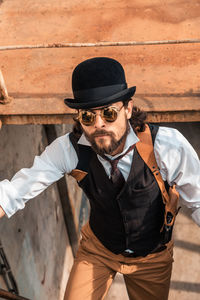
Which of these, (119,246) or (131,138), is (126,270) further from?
(131,138)

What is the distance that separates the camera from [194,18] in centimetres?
423

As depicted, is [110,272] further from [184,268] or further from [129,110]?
[184,268]

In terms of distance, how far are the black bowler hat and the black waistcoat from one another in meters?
0.51

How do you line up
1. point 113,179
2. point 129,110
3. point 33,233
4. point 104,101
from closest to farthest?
point 104,101 → point 129,110 → point 113,179 → point 33,233

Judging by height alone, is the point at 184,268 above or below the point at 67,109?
below

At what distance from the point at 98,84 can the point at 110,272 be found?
1987 millimetres

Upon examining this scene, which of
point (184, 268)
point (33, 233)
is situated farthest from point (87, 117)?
point (184, 268)

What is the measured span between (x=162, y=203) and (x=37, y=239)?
7.97ft

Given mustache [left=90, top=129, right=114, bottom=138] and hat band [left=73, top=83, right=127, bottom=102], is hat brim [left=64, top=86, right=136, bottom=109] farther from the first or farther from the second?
mustache [left=90, top=129, right=114, bottom=138]

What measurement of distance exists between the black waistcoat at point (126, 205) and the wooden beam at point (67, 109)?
1.19 feet

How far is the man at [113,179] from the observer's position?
2590 millimetres

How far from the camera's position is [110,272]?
3.55 meters

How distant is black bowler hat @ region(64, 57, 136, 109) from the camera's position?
2.52m

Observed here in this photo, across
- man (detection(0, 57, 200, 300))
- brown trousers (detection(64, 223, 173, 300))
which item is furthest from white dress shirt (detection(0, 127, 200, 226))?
brown trousers (detection(64, 223, 173, 300))
